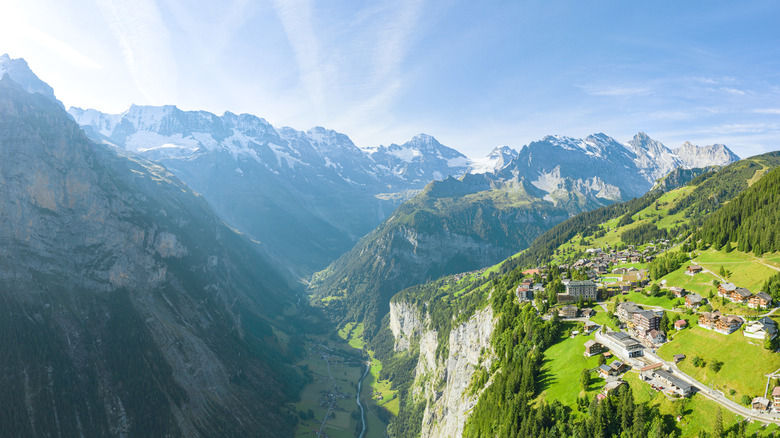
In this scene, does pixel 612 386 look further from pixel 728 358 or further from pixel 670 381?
pixel 728 358

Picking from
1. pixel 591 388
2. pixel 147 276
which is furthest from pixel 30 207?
pixel 591 388

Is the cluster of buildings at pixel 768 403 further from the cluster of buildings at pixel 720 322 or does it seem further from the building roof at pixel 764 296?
the building roof at pixel 764 296

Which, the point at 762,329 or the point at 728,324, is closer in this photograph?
the point at 762,329

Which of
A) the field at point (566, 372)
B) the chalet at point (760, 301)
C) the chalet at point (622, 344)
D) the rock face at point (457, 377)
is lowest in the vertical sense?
the rock face at point (457, 377)

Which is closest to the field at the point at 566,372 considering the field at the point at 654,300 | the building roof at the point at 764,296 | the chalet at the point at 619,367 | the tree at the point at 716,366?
the chalet at the point at 619,367

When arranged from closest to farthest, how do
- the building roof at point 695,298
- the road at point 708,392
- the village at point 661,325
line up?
the road at point 708,392
the village at point 661,325
the building roof at point 695,298

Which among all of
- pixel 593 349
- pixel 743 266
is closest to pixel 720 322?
pixel 593 349

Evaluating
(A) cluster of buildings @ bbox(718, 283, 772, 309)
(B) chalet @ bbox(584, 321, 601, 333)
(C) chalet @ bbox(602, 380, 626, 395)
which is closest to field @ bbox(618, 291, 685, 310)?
(A) cluster of buildings @ bbox(718, 283, 772, 309)

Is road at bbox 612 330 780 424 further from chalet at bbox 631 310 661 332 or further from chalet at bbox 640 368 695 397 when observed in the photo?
chalet at bbox 631 310 661 332
